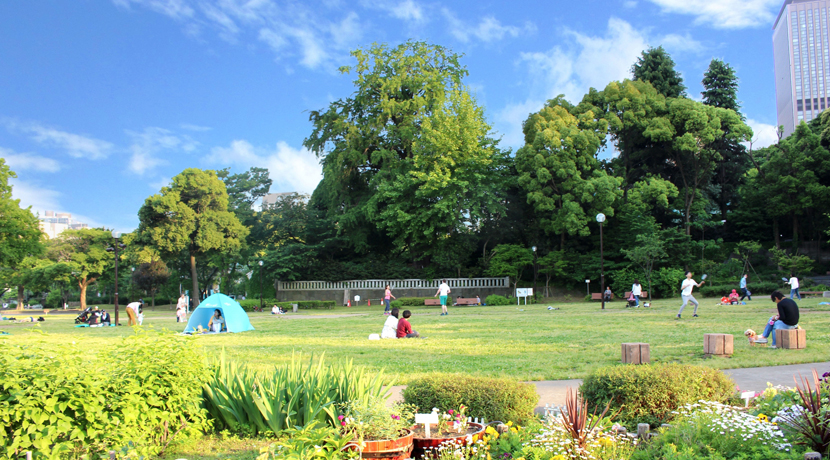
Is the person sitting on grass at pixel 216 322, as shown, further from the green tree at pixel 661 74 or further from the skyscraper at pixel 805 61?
the skyscraper at pixel 805 61

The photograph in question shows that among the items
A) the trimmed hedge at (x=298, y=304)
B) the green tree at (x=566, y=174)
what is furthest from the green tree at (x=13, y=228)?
the green tree at (x=566, y=174)

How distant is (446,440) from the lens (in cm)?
453

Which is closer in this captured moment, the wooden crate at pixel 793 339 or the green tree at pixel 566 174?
the wooden crate at pixel 793 339

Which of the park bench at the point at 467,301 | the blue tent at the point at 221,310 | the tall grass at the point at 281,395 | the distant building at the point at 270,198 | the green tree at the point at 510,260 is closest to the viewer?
the tall grass at the point at 281,395

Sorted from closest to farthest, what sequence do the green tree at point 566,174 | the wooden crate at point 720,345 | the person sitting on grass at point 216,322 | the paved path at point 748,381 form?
the paved path at point 748,381 → the wooden crate at point 720,345 → the person sitting on grass at point 216,322 → the green tree at point 566,174

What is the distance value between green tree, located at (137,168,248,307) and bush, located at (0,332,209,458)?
42.6 meters

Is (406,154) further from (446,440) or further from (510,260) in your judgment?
(446,440)

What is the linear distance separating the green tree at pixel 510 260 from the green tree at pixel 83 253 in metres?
41.5

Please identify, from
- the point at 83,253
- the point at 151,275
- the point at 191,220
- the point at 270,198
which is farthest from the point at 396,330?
the point at 270,198

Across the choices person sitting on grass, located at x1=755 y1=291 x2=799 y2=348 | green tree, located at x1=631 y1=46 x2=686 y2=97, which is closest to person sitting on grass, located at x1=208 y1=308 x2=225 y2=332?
person sitting on grass, located at x1=755 y1=291 x2=799 y2=348

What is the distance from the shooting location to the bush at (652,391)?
5.32 m

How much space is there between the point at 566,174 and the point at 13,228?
3558 cm

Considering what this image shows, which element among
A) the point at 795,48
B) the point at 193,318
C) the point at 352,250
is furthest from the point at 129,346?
the point at 795,48

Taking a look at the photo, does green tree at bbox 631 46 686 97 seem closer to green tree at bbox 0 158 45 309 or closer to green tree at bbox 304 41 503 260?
green tree at bbox 304 41 503 260
